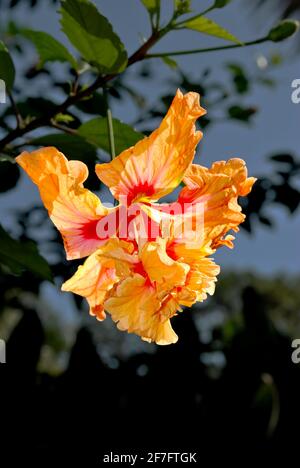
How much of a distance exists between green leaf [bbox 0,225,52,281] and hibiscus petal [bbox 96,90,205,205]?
369 mm

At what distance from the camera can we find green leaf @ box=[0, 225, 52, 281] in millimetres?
1096

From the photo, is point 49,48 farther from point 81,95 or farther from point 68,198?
point 68,198

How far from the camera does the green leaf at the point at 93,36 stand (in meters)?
0.93

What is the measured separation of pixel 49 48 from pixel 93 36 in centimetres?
27

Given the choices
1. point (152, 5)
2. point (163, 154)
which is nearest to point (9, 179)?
point (152, 5)

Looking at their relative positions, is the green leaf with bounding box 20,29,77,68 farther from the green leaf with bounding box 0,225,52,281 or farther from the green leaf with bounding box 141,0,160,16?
the green leaf with bounding box 0,225,52,281

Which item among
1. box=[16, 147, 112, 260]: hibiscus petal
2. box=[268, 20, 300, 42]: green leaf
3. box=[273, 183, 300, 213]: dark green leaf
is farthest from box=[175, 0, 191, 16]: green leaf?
box=[273, 183, 300, 213]: dark green leaf

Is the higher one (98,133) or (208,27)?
(208,27)

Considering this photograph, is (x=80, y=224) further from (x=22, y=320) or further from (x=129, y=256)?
(x=22, y=320)

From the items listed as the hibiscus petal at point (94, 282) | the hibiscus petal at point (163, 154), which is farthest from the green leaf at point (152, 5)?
the hibiscus petal at point (94, 282)

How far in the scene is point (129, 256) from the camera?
73 centimetres

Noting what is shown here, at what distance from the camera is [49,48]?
48.1 inches
